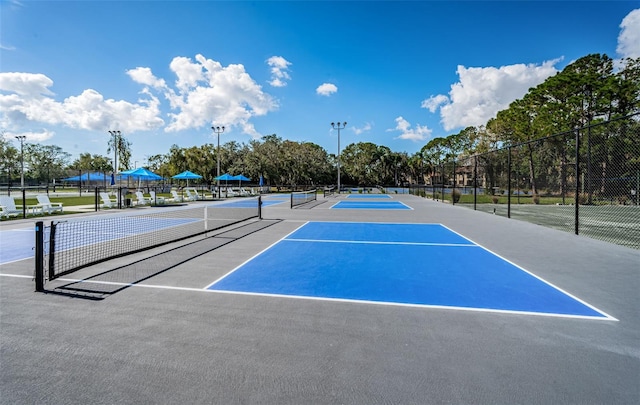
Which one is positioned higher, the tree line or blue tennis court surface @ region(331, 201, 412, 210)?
the tree line

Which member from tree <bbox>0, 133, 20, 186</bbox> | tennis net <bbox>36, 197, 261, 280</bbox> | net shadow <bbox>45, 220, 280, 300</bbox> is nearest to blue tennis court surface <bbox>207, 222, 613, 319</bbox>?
net shadow <bbox>45, 220, 280, 300</bbox>

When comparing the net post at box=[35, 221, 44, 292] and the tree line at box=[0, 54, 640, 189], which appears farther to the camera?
the tree line at box=[0, 54, 640, 189]

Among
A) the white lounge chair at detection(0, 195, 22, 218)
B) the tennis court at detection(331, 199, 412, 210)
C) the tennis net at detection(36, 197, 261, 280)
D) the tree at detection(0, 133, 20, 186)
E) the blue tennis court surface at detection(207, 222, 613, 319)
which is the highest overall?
the tree at detection(0, 133, 20, 186)

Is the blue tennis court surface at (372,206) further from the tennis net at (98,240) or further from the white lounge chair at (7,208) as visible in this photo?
the white lounge chair at (7,208)

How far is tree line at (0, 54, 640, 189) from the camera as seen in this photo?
96.6 ft

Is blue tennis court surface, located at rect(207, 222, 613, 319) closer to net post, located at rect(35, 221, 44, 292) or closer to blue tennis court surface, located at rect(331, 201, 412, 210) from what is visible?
net post, located at rect(35, 221, 44, 292)

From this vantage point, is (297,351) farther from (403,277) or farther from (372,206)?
(372,206)

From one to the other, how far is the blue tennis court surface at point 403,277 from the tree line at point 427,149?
26.7 ft

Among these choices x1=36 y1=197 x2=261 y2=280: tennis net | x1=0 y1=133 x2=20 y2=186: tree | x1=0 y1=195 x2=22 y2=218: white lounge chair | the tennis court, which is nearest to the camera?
x1=36 y1=197 x2=261 y2=280: tennis net

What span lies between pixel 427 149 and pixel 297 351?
8789 centimetres

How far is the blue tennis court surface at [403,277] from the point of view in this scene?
4.62 meters

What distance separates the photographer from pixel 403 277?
19.0 feet

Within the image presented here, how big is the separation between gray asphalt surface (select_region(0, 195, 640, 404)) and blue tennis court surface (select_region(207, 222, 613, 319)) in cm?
35

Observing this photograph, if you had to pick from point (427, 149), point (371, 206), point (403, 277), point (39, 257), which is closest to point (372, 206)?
point (371, 206)
